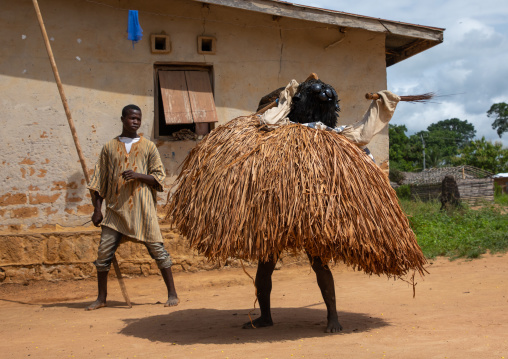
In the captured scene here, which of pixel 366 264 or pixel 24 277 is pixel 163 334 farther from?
pixel 24 277

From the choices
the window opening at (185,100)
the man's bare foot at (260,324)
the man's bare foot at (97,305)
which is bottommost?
the man's bare foot at (97,305)

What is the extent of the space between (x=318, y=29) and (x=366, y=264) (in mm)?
5188

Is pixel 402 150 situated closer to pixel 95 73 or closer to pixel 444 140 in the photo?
pixel 444 140

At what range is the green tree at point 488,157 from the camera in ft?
119

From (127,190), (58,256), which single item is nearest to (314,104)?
(127,190)

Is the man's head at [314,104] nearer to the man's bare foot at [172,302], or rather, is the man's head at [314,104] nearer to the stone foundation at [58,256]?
the man's bare foot at [172,302]

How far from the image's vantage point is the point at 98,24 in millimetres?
7250

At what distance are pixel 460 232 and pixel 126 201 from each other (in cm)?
573

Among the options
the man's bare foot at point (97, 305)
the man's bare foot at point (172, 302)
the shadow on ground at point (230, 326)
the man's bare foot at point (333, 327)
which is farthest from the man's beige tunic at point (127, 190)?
the man's bare foot at point (333, 327)

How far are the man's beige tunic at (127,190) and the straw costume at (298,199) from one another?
4.29 ft

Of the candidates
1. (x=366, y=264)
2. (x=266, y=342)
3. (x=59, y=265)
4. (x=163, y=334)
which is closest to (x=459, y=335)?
(x=366, y=264)

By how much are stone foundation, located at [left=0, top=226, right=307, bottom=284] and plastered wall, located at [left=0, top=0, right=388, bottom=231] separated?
0.76 ft

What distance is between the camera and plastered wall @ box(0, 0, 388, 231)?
6969mm

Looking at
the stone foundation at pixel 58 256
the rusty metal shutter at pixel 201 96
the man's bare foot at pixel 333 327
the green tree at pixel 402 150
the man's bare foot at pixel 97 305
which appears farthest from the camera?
the green tree at pixel 402 150
